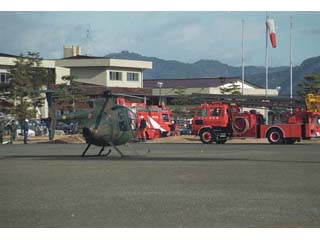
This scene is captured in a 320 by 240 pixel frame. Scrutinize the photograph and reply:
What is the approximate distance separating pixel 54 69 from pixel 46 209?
211ft

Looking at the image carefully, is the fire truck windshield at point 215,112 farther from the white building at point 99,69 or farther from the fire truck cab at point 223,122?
the white building at point 99,69

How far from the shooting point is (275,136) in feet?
124

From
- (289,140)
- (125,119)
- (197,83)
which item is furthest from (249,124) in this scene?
(197,83)

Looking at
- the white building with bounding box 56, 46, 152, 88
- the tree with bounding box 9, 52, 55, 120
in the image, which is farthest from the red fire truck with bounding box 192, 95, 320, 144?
the white building with bounding box 56, 46, 152, 88

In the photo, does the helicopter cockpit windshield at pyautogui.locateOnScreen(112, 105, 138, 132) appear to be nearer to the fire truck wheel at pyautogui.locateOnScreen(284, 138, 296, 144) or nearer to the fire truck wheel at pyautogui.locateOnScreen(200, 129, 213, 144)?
the fire truck wheel at pyautogui.locateOnScreen(200, 129, 213, 144)

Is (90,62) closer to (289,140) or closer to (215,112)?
(215,112)

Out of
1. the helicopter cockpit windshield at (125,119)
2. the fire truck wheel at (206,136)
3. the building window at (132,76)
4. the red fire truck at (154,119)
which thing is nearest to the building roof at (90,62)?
the building window at (132,76)

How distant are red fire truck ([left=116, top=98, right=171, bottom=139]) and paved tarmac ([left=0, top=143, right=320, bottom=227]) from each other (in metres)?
24.5

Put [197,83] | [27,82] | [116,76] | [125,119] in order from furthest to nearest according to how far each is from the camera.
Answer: [197,83], [116,76], [27,82], [125,119]

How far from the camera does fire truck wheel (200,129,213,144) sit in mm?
39425

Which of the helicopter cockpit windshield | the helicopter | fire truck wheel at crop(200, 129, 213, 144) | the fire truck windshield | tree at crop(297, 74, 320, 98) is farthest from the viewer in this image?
tree at crop(297, 74, 320, 98)

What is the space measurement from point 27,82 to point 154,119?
15662 millimetres
